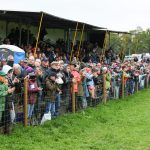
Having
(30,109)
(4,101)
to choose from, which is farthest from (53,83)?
(4,101)

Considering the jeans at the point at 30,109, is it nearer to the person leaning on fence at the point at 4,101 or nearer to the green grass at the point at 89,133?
the green grass at the point at 89,133

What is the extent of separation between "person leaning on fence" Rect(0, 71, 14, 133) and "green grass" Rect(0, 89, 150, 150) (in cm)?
30

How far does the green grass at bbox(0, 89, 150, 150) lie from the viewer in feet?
34.4

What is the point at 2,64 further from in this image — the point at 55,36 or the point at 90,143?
the point at 55,36

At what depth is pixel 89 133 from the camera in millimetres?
12148

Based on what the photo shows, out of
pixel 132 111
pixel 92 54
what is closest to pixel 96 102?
pixel 132 111

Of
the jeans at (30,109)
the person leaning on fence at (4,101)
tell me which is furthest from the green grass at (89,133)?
the jeans at (30,109)

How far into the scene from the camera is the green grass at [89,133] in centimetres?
1048

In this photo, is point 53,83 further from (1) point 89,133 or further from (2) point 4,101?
(2) point 4,101

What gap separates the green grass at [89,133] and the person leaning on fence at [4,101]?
0.98ft

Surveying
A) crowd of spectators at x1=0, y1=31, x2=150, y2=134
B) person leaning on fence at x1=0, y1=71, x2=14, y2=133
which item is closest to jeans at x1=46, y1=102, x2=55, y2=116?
crowd of spectators at x1=0, y1=31, x2=150, y2=134

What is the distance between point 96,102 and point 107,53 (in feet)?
49.3

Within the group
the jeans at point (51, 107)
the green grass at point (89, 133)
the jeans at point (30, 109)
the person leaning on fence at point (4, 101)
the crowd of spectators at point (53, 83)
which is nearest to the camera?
the green grass at point (89, 133)

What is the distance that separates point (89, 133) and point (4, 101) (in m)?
2.64
